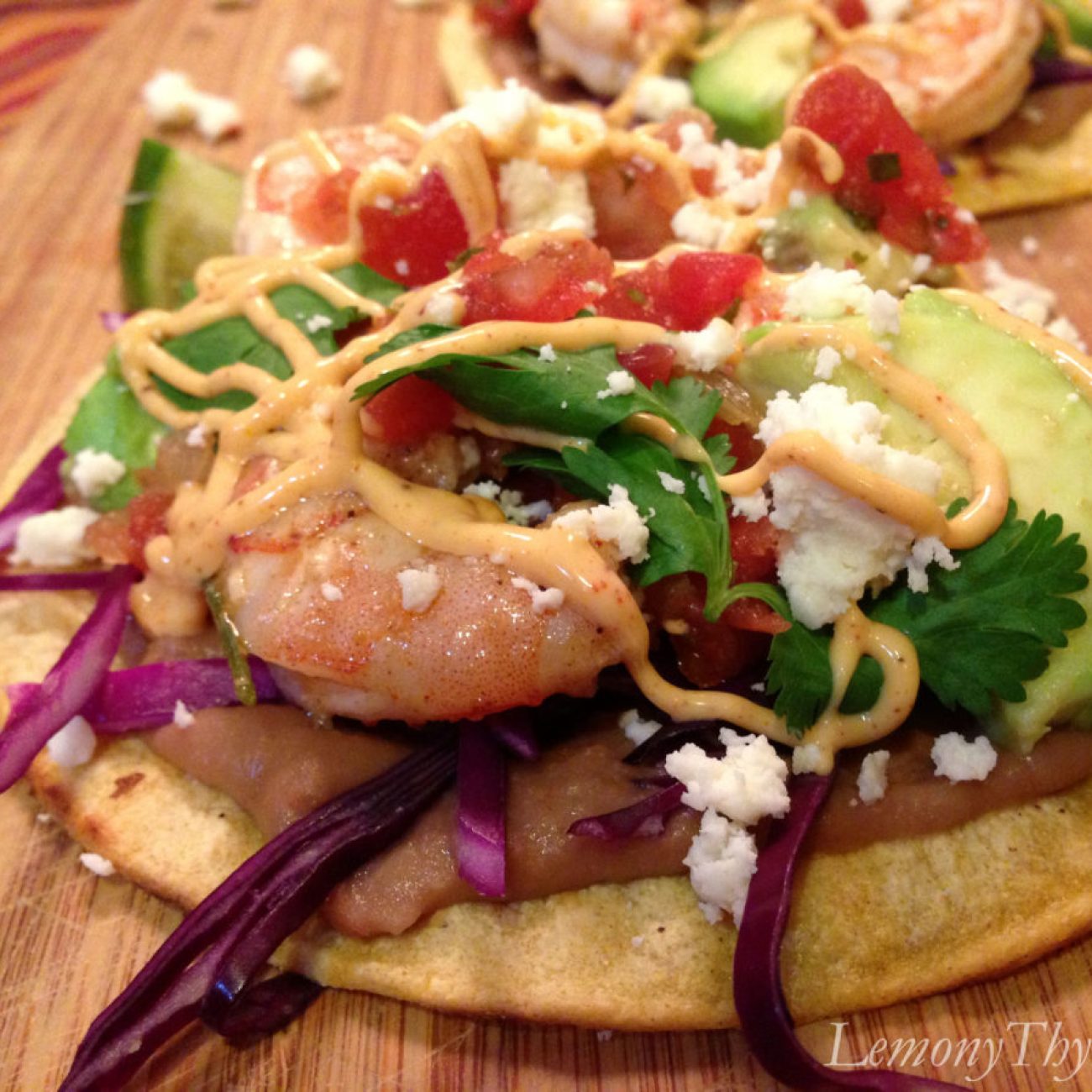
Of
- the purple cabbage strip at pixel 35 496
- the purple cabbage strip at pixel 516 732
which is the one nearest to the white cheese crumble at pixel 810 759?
the purple cabbage strip at pixel 516 732

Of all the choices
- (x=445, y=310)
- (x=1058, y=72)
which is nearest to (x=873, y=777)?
(x=445, y=310)

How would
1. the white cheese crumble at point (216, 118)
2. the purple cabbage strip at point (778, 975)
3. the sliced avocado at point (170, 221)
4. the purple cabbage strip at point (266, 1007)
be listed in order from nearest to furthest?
the purple cabbage strip at point (778, 975) → the purple cabbage strip at point (266, 1007) → the sliced avocado at point (170, 221) → the white cheese crumble at point (216, 118)

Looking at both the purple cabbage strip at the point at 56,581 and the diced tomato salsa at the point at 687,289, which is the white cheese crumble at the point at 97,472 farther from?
the diced tomato salsa at the point at 687,289

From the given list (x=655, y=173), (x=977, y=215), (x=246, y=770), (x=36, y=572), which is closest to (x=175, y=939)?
(x=246, y=770)

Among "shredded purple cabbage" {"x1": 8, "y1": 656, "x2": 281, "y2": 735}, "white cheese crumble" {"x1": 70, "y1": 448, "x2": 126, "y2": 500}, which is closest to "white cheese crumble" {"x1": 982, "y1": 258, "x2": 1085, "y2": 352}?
"shredded purple cabbage" {"x1": 8, "y1": 656, "x2": 281, "y2": 735}

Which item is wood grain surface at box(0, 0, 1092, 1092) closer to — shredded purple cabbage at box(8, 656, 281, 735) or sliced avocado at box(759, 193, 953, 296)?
shredded purple cabbage at box(8, 656, 281, 735)

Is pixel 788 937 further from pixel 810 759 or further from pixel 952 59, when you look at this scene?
pixel 952 59

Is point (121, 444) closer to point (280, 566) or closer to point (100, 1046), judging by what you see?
Result: point (280, 566)
